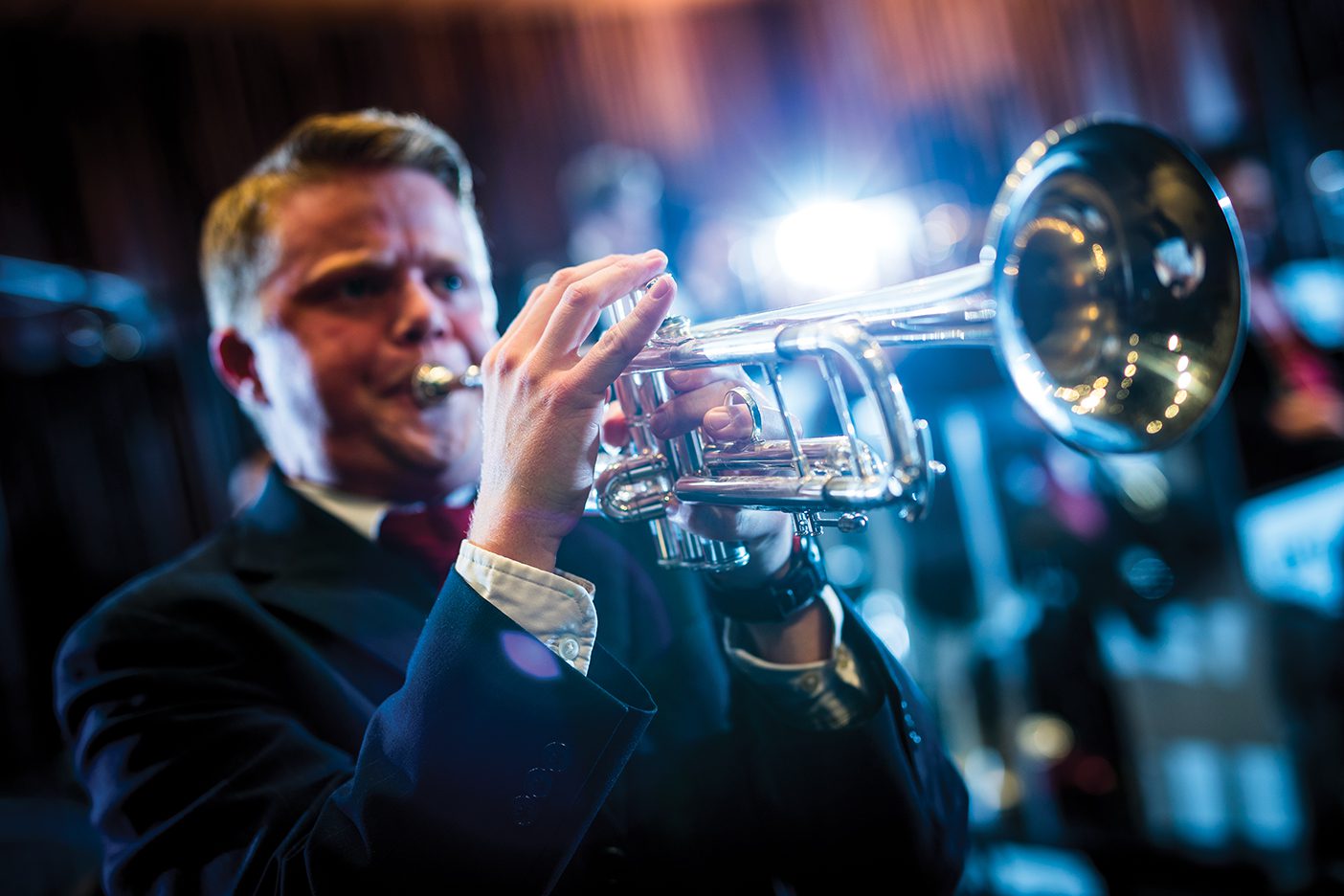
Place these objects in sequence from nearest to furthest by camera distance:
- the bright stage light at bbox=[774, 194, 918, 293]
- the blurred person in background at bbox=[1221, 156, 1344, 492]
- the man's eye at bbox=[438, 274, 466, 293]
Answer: the man's eye at bbox=[438, 274, 466, 293]
the blurred person in background at bbox=[1221, 156, 1344, 492]
the bright stage light at bbox=[774, 194, 918, 293]

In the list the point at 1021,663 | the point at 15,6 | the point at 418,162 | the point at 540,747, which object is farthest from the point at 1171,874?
the point at 15,6

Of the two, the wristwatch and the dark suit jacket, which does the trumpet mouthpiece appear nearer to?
the dark suit jacket

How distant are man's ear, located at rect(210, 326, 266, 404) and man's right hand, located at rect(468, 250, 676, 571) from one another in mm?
814

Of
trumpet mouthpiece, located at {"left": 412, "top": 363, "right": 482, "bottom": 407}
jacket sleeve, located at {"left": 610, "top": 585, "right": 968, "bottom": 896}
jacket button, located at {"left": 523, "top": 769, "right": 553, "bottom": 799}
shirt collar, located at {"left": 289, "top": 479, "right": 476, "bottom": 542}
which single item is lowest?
jacket sleeve, located at {"left": 610, "top": 585, "right": 968, "bottom": 896}

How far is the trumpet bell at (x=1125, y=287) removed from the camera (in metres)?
1.19

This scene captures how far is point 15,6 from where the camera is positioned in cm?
415

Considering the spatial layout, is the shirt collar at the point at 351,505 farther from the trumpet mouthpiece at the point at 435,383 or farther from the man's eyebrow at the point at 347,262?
the man's eyebrow at the point at 347,262

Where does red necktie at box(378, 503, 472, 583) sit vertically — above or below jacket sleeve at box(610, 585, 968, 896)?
above

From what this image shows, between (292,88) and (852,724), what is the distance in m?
4.82

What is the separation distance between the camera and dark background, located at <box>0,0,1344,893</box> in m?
3.87

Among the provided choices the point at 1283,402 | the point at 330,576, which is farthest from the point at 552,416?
the point at 1283,402

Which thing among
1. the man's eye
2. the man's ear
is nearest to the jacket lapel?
the man's ear

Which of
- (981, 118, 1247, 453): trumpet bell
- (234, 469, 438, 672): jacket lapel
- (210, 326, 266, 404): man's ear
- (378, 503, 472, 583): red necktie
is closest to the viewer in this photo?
(981, 118, 1247, 453): trumpet bell

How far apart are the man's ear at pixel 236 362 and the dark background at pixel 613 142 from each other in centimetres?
266
